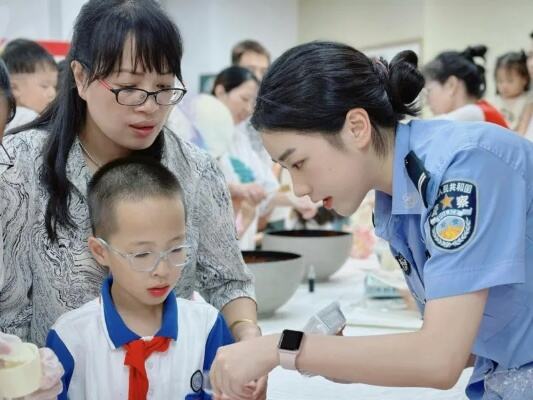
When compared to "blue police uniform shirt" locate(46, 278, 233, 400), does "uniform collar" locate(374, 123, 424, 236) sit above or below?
→ above

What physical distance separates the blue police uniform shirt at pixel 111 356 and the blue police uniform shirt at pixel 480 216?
440mm

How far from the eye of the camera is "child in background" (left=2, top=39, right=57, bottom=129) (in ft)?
9.61

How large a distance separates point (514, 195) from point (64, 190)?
30.0 inches

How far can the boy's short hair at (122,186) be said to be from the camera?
127 cm

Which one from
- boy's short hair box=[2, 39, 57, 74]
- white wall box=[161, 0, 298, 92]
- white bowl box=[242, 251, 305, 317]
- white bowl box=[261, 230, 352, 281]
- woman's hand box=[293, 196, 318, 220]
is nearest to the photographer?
white bowl box=[242, 251, 305, 317]

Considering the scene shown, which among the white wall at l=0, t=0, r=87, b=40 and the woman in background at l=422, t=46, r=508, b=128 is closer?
the woman in background at l=422, t=46, r=508, b=128

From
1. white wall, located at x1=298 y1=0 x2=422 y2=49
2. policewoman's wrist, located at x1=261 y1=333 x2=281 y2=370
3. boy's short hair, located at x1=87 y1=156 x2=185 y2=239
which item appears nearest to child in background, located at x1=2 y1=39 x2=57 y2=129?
boy's short hair, located at x1=87 y1=156 x2=185 y2=239

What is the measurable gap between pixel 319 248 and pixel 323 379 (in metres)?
0.83

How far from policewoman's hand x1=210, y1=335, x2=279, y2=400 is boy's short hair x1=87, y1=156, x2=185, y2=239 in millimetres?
335

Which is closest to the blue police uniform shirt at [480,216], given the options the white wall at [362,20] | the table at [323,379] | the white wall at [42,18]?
the table at [323,379]

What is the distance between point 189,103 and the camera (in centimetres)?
309

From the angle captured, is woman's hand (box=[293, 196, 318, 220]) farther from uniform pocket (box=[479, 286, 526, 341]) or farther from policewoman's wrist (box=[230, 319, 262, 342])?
uniform pocket (box=[479, 286, 526, 341])

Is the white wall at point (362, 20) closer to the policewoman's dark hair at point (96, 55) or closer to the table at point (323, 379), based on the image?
the table at point (323, 379)

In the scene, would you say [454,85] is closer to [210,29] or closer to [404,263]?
[404,263]
